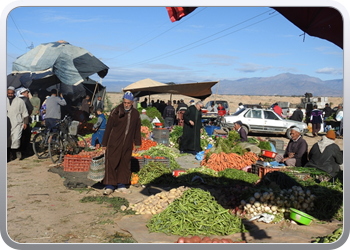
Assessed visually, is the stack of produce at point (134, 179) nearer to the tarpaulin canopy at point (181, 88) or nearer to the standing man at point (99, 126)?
the standing man at point (99, 126)

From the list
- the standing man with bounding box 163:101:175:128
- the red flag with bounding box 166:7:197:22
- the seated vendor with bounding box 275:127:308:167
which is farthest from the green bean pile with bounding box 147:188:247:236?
the standing man with bounding box 163:101:175:128

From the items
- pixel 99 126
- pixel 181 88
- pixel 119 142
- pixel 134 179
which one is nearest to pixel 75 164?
pixel 134 179

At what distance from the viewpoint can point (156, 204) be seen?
5805 millimetres

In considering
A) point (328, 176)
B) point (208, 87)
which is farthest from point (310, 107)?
point (328, 176)

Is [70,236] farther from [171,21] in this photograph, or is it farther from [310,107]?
[310,107]

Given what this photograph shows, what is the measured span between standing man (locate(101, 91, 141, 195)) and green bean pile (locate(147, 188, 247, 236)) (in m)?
1.93

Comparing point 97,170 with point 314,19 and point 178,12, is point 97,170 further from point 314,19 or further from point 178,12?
point 314,19

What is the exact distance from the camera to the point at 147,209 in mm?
5789

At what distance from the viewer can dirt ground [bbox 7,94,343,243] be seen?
4715mm

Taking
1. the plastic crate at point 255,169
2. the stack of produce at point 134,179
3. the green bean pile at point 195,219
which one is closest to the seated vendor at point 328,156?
the plastic crate at point 255,169

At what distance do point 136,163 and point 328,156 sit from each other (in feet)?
14.3

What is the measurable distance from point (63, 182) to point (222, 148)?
435cm
